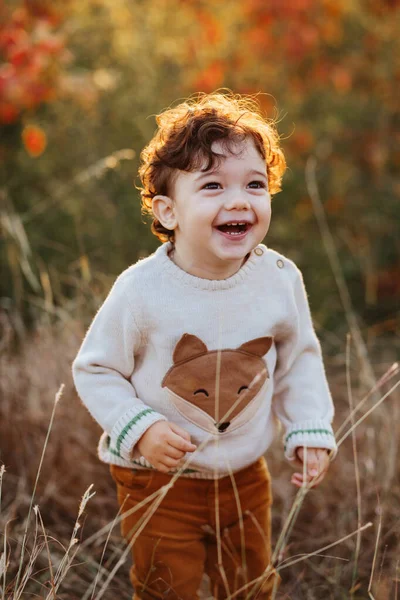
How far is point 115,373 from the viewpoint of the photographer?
1.84 meters

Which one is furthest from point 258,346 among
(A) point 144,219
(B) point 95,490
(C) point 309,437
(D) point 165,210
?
(A) point 144,219

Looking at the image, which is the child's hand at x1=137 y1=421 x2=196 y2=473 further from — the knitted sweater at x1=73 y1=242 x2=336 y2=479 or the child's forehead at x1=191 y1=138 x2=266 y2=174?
the child's forehead at x1=191 y1=138 x2=266 y2=174

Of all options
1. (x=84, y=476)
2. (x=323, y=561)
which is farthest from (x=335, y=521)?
(x=84, y=476)

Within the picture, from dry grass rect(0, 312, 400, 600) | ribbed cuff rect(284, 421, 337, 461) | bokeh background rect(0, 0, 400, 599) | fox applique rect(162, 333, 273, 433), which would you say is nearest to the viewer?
fox applique rect(162, 333, 273, 433)

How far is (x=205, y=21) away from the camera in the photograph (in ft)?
22.4

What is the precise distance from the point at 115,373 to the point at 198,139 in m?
0.59

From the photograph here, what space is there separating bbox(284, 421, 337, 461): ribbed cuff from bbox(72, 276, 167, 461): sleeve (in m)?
0.39

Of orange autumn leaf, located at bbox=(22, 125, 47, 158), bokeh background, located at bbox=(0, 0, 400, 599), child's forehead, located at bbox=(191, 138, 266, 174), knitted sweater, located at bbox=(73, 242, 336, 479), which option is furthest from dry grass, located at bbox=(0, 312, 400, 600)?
orange autumn leaf, located at bbox=(22, 125, 47, 158)

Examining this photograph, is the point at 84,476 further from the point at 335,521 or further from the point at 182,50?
the point at 182,50

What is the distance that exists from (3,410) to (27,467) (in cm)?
25

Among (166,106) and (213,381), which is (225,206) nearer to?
(213,381)

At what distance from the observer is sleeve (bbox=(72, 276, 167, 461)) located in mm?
1785

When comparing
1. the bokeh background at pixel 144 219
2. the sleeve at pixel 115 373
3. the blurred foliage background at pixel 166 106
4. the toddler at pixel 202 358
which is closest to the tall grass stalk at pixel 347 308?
the bokeh background at pixel 144 219

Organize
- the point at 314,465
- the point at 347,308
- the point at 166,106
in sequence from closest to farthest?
the point at 314,465 < the point at 347,308 < the point at 166,106
